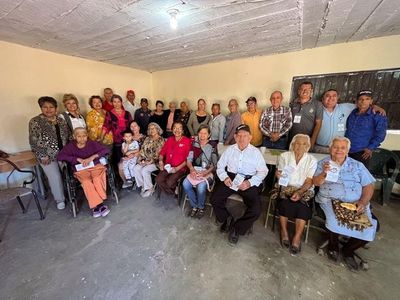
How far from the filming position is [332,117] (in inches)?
113

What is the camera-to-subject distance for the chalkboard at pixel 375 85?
2.98 m

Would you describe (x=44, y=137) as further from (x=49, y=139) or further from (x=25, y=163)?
(x=25, y=163)

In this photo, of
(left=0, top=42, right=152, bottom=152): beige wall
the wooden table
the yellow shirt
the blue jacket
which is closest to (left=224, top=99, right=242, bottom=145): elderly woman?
the yellow shirt

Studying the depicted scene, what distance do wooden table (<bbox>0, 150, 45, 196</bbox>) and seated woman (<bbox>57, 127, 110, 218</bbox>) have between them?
0.65 metres

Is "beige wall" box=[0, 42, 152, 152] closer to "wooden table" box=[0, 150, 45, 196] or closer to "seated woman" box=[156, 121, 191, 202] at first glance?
"wooden table" box=[0, 150, 45, 196]

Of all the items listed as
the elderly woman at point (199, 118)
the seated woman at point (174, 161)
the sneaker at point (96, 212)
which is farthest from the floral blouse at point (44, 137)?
the elderly woman at point (199, 118)

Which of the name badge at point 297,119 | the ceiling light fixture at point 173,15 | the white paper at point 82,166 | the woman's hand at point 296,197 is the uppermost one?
the ceiling light fixture at point 173,15

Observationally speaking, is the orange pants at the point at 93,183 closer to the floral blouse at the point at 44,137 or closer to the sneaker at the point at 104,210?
the sneaker at the point at 104,210

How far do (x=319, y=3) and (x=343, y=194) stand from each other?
1.91 m

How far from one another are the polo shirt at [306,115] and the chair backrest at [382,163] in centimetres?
107

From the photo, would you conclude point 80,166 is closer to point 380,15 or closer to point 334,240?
point 334,240

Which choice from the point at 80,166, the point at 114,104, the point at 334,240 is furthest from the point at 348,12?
the point at 80,166

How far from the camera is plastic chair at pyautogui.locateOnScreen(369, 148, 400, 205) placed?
2.87m

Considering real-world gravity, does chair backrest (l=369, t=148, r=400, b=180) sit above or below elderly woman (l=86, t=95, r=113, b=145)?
below
